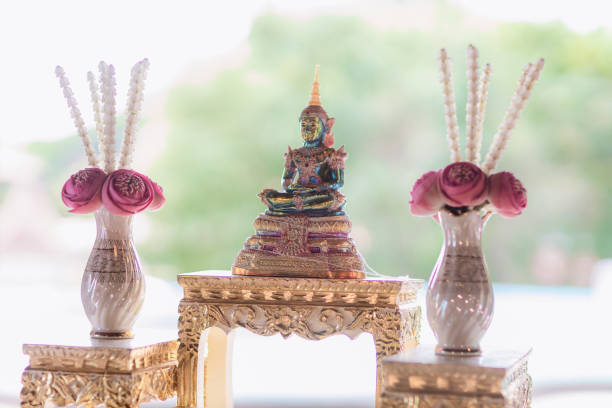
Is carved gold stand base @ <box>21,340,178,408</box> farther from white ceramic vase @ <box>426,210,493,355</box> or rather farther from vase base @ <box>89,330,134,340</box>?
white ceramic vase @ <box>426,210,493,355</box>

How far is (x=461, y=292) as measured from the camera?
83.0 inches

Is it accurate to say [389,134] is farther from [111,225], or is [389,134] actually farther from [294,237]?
[111,225]

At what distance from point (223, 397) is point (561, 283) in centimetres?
748

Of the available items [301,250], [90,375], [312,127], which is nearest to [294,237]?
[301,250]

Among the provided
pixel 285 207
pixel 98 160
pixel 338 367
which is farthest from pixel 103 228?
pixel 338 367

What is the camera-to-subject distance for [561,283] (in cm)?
941

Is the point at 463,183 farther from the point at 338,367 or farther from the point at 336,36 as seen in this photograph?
the point at 336,36

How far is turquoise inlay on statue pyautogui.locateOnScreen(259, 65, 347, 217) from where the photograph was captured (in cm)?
251

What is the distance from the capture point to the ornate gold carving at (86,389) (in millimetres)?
2242

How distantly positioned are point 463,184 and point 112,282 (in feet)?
3.57

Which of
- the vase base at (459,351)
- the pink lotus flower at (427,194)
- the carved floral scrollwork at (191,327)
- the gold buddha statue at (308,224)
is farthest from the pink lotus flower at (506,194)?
the carved floral scrollwork at (191,327)

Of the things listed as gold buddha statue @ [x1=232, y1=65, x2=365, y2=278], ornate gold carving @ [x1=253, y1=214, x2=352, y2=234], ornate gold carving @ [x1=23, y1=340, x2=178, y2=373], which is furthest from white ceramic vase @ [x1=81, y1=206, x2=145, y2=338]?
ornate gold carving @ [x1=253, y1=214, x2=352, y2=234]

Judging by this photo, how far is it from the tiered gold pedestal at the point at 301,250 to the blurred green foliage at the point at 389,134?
6.37 m

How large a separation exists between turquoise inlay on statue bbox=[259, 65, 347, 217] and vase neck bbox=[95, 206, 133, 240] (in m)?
0.44
